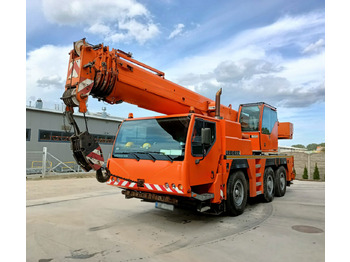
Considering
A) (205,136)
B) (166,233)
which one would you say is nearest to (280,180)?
(205,136)

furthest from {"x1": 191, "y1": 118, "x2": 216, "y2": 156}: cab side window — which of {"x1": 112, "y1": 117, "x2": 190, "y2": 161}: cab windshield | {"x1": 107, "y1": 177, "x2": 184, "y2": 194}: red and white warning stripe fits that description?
{"x1": 107, "y1": 177, "x2": 184, "y2": 194}: red and white warning stripe

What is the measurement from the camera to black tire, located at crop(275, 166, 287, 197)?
9.36m

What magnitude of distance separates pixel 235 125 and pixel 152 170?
270cm

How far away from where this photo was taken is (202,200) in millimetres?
5039

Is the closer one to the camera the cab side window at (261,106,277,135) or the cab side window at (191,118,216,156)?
the cab side window at (191,118,216,156)

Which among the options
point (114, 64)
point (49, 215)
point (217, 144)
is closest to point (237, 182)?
point (217, 144)

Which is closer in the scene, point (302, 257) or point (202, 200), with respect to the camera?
point (302, 257)

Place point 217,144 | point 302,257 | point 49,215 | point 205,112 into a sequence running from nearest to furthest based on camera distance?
point 302,257, point 217,144, point 49,215, point 205,112

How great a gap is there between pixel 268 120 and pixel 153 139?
516cm

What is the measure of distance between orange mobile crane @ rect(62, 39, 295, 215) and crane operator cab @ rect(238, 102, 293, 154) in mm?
1433

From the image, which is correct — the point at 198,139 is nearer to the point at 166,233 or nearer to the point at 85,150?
the point at 166,233

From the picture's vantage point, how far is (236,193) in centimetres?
643

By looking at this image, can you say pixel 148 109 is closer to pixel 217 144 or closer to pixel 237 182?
pixel 217 144

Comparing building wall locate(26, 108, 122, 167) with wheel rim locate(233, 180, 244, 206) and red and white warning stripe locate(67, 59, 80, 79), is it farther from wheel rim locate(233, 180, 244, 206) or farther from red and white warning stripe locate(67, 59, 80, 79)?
wheel rim locate(233, 180, 244, 206)
